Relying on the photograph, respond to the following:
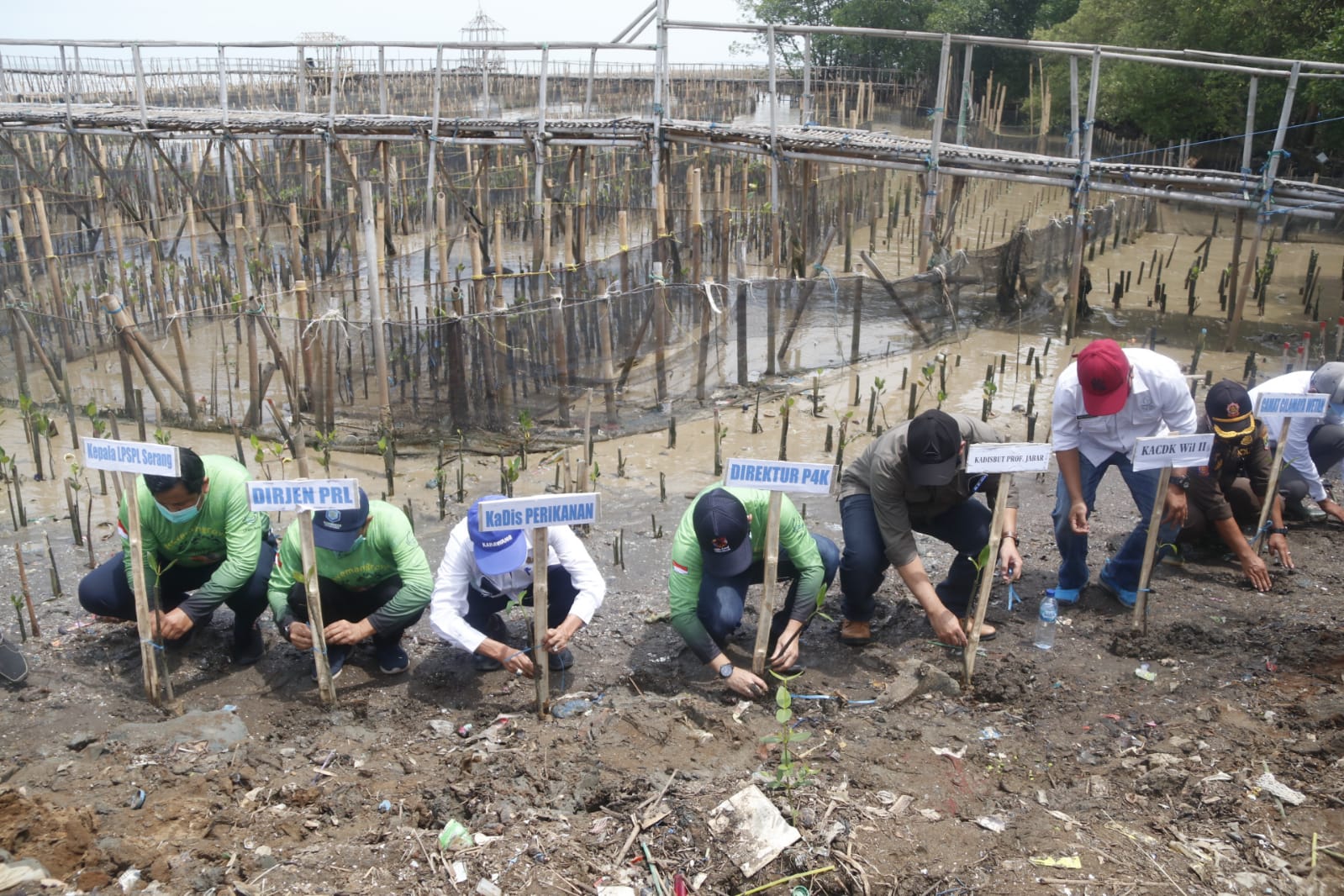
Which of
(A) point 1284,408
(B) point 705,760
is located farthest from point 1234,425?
(B) point 705,760

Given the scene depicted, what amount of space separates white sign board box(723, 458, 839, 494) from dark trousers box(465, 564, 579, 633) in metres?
0.99

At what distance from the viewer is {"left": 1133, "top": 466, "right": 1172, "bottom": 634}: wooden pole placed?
475 cm

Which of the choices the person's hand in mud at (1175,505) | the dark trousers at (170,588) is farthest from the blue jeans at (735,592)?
the dark trousers at (170,588)

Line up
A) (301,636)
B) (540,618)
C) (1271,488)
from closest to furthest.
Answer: (540,618) → (301,636) → (1271,488)

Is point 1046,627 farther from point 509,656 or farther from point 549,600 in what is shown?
point 509,656

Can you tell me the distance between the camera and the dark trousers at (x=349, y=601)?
15.8 feet

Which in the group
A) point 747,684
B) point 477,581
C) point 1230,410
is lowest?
point 747,684

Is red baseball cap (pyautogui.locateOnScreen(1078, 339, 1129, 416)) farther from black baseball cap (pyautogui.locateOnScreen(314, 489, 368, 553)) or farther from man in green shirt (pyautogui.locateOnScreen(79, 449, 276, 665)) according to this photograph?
man in green shirt (pyautogui.locateOnScreen(79, 449, 276, 665))

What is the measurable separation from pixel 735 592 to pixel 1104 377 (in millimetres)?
2051

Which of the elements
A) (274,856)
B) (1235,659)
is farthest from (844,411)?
(274,856)

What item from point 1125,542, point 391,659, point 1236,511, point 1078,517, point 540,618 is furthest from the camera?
point 1236,511

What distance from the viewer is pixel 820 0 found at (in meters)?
33.5

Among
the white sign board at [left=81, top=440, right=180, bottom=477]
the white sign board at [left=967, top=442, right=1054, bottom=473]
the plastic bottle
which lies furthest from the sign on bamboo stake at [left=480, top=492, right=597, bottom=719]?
the plastic bottle

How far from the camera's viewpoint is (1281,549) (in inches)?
222
